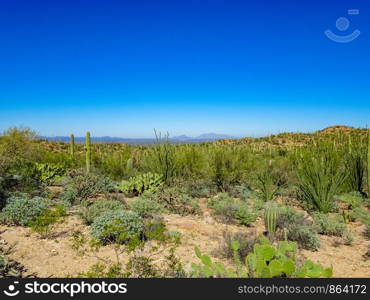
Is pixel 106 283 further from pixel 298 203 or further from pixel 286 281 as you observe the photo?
pixel 298 203

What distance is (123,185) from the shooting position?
9328mm

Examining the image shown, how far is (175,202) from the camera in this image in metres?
7.91

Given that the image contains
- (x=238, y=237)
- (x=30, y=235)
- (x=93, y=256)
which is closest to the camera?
(x=93, y=256)

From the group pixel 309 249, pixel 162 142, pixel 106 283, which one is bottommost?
pixel 309 249

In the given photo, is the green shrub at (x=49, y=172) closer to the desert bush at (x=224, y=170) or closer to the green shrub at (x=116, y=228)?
the desert bush at (x=224, y=170)

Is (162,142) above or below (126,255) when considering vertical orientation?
above

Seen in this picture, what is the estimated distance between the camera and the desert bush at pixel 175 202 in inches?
293

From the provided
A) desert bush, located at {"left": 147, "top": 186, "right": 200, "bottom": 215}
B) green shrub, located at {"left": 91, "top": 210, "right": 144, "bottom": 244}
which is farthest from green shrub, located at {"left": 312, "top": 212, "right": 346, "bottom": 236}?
green shrub, located at {"left": 91, "top": 210, "right": 144, "bottom": 244}

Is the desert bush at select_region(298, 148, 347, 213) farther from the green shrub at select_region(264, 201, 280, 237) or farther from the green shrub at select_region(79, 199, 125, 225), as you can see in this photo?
the green shrub at select_region(79, 199, 125, 225)

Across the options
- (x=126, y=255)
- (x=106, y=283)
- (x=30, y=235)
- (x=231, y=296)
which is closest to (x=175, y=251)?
(x=126, y=255)

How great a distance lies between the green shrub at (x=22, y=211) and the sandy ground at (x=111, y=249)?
0.18 m

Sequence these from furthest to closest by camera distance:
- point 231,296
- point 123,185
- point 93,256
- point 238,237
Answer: point 123,185, point 238,237, point 93,256, point 231,296

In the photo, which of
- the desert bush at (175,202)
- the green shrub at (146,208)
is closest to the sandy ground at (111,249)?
the green shrub at (146,208)

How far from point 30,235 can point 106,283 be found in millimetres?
2968
